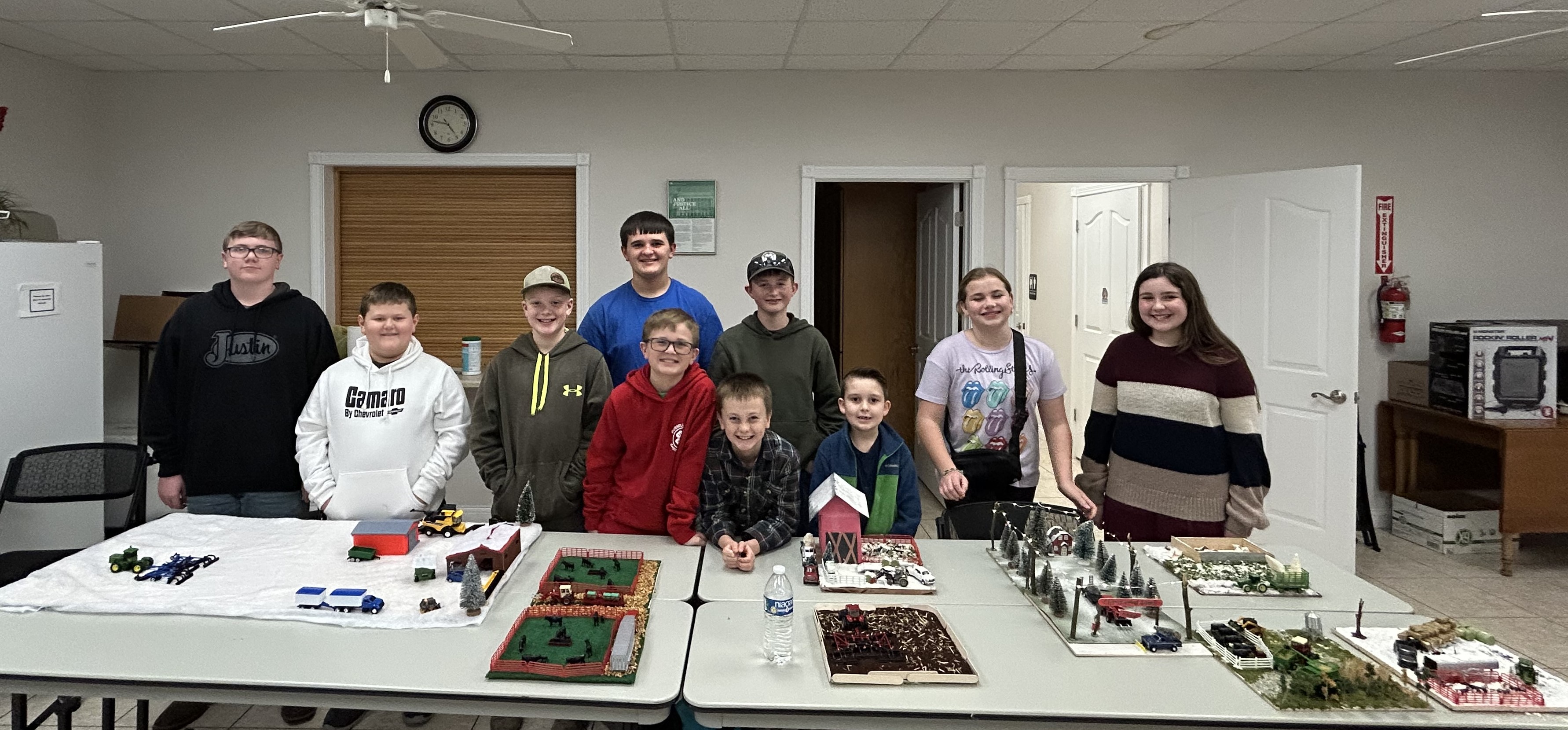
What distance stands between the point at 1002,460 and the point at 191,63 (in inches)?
180

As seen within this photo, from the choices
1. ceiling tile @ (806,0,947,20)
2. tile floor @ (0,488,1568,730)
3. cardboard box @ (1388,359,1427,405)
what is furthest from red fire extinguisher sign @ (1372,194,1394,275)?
ceiling tile @ (806,0,947,20)

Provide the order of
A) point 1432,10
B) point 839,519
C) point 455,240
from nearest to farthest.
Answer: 1. point 839,519
2. point 1432,10
3. point 455,240

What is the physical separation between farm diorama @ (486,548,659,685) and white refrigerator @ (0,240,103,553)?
8.32 ft

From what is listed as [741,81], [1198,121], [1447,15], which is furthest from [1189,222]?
[741,81]

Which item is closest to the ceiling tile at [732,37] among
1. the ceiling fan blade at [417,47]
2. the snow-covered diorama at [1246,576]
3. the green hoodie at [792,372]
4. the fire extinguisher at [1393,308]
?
the ceiling fan blade at [417,47]

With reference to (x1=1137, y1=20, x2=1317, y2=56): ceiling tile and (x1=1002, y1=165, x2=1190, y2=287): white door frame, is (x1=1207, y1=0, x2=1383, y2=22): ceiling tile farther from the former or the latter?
(x1=1002, y1=165, x2=1190, y2=287): white door frame

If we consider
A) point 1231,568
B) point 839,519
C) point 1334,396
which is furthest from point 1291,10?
point 839,519

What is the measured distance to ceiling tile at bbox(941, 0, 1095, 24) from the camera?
3.67 m

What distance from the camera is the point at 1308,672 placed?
165 cm

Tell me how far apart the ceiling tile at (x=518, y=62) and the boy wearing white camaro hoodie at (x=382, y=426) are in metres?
2.26

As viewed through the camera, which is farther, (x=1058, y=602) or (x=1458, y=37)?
(x=1458, y=37)

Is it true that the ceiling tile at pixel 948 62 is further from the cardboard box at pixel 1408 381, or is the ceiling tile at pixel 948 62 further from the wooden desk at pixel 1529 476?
the wooden desk at pixel 1529 476

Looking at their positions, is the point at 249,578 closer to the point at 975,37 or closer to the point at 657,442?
the point at 657,442

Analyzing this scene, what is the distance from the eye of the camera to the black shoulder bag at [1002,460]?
2814 mm
